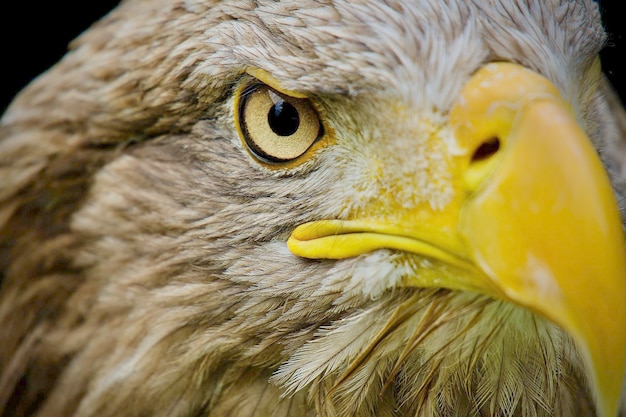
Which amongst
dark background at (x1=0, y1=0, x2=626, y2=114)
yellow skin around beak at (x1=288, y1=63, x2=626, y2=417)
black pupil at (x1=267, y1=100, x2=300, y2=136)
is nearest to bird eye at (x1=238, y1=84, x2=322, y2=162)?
A: black pupil at (x1=267, y1=100, x2=300, y2=136)

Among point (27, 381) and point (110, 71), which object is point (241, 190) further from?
point (27, 381)

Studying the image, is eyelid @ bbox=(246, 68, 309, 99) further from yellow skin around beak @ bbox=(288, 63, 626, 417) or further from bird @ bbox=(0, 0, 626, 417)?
yellow skin around beak @ bbox=(288, 63, 626, 417)

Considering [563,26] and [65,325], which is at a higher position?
[563,26]

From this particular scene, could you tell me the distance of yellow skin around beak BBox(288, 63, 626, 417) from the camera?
1127 millimetres

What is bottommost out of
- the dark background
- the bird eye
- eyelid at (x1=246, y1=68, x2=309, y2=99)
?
the bird eye

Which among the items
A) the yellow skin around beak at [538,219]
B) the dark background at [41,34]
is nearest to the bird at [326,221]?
the yellow skin around beak at [538,219]

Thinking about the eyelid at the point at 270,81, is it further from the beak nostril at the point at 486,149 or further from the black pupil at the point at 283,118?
the beak nostril at the point at 486,149

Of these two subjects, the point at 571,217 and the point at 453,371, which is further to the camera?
the point at 453,371

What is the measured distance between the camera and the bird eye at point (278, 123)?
1.43 metres

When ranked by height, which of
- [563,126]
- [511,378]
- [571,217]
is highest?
[563,126]

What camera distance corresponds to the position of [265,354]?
1492 mm

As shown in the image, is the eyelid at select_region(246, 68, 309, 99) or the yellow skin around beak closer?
the yellow skin around beak

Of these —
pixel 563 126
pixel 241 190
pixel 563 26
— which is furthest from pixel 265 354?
pixel 563 26

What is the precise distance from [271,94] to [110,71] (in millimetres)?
503
